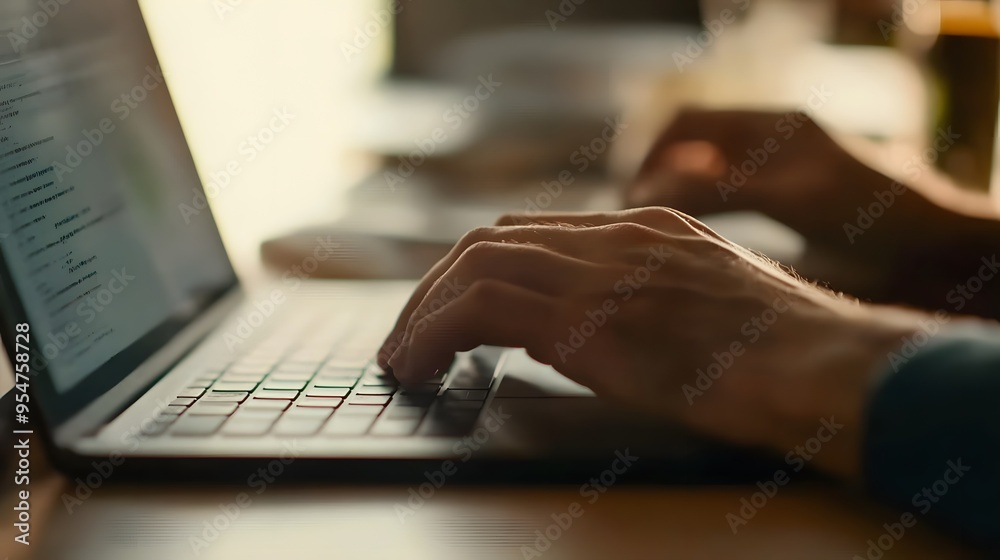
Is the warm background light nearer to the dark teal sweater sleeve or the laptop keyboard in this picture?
the laptop keyboard

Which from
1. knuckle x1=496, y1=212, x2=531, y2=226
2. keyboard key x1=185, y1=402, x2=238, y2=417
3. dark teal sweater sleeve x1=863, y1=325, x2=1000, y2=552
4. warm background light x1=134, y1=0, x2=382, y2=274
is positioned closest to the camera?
dark teal sweater sleeve x1=863, y1=325, x2=1000, y2=552

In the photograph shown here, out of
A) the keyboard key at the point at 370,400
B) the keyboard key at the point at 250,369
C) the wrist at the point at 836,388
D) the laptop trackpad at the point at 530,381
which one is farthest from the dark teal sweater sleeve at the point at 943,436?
the keyboard key at the point at 250,369

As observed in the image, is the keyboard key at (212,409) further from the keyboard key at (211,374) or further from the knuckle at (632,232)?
the knuckle at (632,232)

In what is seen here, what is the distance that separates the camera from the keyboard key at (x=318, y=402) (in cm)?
42

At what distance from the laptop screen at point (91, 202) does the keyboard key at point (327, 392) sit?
0.40 ft

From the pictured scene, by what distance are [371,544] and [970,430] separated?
271 millimetres

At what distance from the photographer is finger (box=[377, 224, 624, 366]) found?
0.47 m

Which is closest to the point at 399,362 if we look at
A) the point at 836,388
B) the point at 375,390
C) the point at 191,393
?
the point at 375,390

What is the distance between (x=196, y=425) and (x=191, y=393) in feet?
0.18

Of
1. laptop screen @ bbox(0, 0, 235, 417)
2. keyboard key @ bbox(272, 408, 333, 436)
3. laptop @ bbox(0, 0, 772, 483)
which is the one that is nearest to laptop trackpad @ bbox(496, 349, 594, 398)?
laptop @ bbox(0, 0, 772, 483)

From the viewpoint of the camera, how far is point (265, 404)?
422 mm

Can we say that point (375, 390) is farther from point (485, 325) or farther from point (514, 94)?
point (514, 94)

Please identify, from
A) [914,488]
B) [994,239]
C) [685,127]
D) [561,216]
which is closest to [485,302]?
[561,216]

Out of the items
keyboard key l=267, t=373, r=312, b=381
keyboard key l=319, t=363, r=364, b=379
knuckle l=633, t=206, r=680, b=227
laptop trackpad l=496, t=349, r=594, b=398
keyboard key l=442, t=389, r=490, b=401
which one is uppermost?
knuckle l=633, t=206, r=680, b=227
